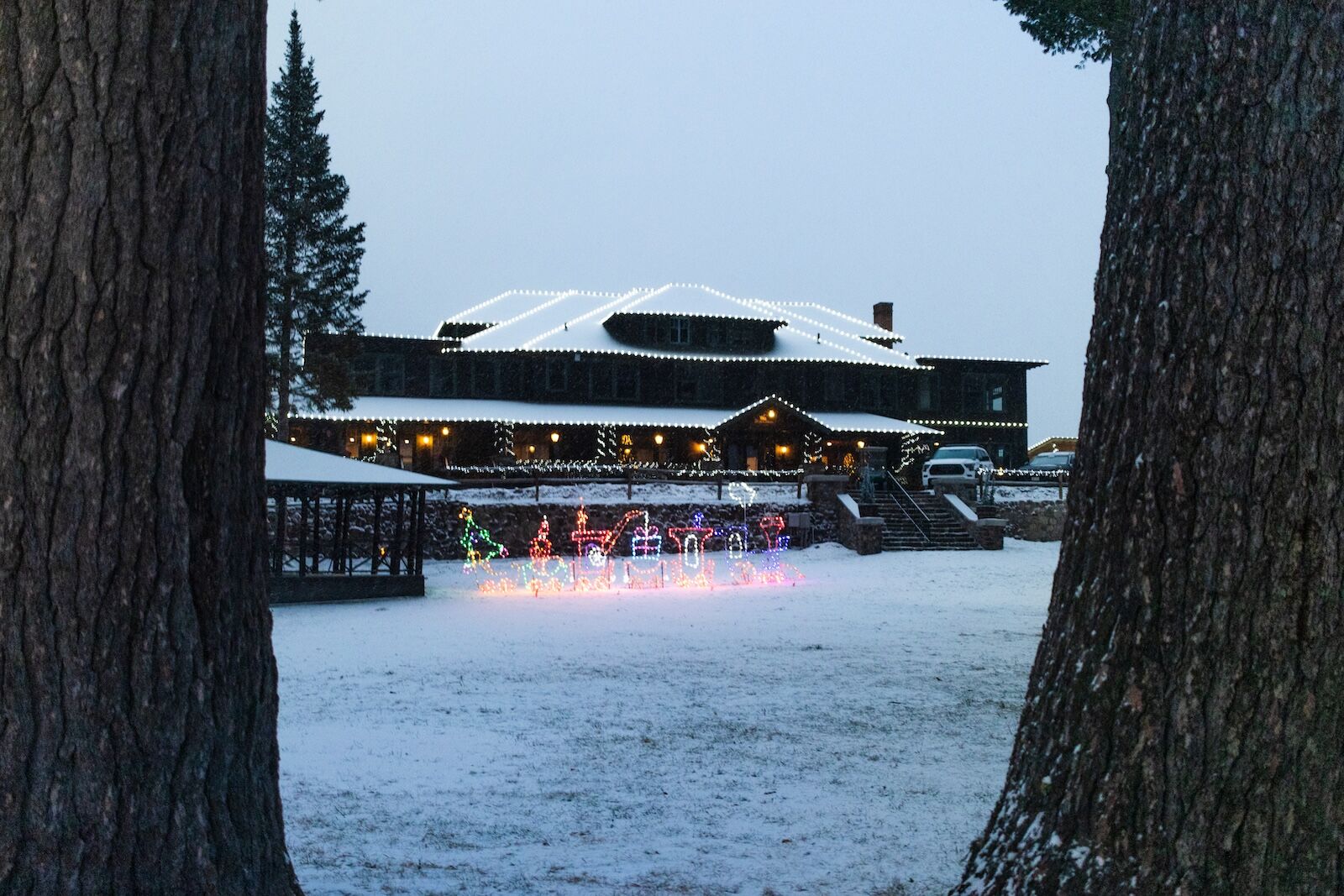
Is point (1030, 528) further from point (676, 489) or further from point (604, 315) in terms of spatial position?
point (604, 315)

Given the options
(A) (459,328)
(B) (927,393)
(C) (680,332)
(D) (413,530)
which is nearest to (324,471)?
(D) (413,530)

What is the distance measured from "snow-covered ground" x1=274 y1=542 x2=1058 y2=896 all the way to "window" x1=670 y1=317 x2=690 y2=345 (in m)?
26.6

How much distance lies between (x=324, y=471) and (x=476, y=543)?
1000 centimetres

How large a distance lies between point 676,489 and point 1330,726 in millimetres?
29603

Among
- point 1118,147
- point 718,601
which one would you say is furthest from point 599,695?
point 718,601

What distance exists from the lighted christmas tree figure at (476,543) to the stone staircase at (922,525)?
1036cm

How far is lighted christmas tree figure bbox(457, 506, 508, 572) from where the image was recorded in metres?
29.0

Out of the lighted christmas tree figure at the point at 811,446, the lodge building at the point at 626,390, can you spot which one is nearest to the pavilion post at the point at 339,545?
the lodge building at the point at 626,390

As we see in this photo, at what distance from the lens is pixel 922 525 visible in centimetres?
3206

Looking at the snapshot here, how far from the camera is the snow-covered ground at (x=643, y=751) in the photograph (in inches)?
221

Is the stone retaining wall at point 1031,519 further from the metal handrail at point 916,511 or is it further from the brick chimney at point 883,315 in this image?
the brick chimney at point 883,315

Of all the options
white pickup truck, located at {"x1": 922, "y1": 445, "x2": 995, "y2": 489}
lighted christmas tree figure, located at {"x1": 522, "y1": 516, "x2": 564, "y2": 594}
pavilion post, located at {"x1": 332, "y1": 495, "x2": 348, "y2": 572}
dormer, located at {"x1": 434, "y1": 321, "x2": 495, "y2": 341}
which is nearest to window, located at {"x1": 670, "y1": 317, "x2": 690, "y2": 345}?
dormer, located at {"x1": 434, "y1": 321, "x2": 495, "y2": 341}

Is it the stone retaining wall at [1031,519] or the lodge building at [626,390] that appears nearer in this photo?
the stone retaining wall at [1031,519]

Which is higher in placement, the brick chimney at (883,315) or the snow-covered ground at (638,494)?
the brick chimney at (883,315)
